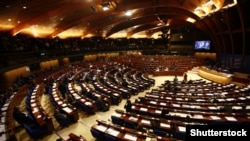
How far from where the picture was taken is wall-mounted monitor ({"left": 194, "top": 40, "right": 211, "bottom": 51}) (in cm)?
3205

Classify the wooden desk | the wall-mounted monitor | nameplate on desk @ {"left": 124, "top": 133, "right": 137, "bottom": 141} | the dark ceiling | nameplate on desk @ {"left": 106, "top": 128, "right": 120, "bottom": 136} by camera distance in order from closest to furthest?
nameplate on desk @ {"left": 124, "top": 133, "right": 137, "bottom": 141}
nameplate on desk @ {"left": 106, "top": 128, "right": 120, "bottom": 136}
the dark ceiling
the wooden desk
the wall-mounted monitor

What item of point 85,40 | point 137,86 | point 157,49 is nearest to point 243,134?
point 137,86

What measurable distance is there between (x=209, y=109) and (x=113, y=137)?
6.48 meters

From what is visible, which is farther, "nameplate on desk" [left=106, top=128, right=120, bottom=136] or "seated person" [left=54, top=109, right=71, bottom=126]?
"seated person" [left=54, top=109, right=71, bottom=126]

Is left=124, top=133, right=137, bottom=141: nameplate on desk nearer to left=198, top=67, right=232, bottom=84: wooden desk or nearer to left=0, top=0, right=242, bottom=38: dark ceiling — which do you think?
left=0, top=0, right=242, bottom=38: dark ceiling

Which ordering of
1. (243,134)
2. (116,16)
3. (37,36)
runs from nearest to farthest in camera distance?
(243,134) < (37,36) < (116,16)

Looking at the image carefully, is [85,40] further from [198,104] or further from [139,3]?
[198,104]

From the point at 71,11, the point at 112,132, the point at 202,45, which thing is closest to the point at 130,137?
the point at 112,132

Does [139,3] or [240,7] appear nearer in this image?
[240,7]

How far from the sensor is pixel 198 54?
35.2m

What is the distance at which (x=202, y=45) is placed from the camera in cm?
3328

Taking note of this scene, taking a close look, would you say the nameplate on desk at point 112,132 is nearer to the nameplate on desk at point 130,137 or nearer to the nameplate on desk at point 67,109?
the nameplate on desk at point 130,137

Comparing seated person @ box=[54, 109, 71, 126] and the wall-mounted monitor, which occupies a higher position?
the wall-mounted monitor

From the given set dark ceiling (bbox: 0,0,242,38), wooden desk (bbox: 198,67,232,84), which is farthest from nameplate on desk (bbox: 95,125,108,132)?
wooden desk (bbox: 198,67,232,84)
